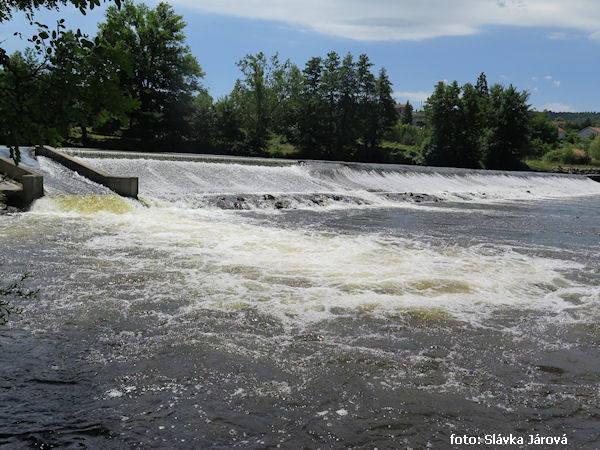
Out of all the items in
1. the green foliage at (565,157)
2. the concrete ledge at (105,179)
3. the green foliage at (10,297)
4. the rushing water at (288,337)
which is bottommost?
the rushing water at (288,337)

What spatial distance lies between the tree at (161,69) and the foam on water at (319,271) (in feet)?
98.4

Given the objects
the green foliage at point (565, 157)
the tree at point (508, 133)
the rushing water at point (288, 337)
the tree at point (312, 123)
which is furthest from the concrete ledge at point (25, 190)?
the green foliage at point (565, 157)

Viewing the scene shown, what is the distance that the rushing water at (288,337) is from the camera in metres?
3.21

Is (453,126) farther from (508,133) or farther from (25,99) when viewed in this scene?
(25,99)

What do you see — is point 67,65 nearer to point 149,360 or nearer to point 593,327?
point 149,360

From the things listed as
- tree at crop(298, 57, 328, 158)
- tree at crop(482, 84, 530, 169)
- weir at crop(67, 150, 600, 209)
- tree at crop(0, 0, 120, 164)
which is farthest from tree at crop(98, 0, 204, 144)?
tree at crop(0, 0, 120, 164)

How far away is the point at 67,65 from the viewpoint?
2721 millimetres

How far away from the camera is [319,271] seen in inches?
290

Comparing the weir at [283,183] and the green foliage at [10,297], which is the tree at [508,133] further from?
the green foliage at [10,297]

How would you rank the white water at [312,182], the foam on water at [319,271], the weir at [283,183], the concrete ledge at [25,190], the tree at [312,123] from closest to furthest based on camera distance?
the foam on water at [319,271], the concrete ledge at [25,190], the weir at [283,183], the white water at [312,182], the tree at [312,123]

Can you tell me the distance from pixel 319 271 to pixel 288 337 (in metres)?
2.70

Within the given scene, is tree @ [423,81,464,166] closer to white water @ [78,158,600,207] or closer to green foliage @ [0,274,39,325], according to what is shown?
white water @ [78,158,600,207]

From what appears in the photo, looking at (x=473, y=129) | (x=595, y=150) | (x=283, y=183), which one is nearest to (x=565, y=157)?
(x=595, y=150)

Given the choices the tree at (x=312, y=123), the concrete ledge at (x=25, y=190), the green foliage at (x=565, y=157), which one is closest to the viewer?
the concrete ledge at (x=25, y=190)
